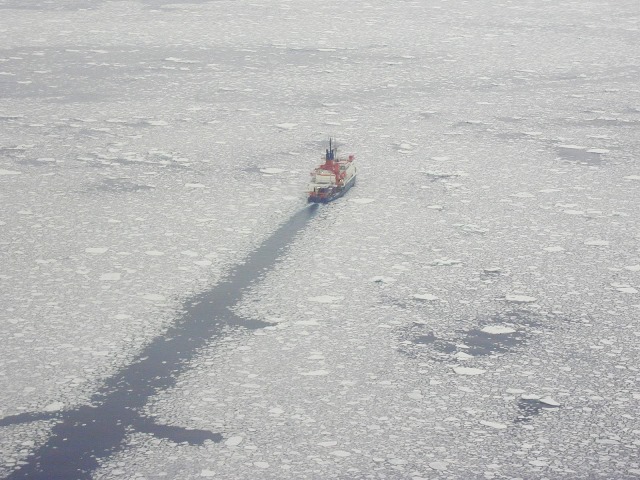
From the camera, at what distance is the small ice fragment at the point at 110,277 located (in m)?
4.50

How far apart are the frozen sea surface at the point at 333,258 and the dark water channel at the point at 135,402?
0.06ft

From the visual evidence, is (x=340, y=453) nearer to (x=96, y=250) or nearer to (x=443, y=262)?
(x=443, y=262)

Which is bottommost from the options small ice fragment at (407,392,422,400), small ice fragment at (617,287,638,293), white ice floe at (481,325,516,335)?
small ice fragment at (407,392,422,400)

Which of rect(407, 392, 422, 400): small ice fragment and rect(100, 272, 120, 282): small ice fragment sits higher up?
rect(100, 272, 120, 282): small ice fragment

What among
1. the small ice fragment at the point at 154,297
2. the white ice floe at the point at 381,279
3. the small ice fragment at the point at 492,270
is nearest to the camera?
the small ice fragment at the point at 154,297

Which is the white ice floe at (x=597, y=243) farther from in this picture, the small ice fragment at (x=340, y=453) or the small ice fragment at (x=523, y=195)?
the small ice fragment at (x=340, y=453)

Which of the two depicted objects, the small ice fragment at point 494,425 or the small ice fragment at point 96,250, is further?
the small ice fragment at point 96,250

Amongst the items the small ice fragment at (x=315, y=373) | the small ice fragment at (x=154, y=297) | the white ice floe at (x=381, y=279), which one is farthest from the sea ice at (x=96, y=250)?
the small ice fragment at (x=315, y=373)

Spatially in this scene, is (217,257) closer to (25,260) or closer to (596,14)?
(25,260)

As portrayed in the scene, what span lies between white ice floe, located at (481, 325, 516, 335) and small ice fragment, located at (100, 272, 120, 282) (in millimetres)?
1639

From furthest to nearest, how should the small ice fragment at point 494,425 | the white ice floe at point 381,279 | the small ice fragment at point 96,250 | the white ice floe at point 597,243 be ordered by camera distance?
the white ice floe at point 597,243, the small ice fragment at point 96,250, the white ice floe at point 381,279, the small ice fragment at point 494,425

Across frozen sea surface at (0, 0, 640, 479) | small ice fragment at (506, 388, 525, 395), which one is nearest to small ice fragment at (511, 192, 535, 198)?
frozen sea surface at (0, 0, 640, 479)

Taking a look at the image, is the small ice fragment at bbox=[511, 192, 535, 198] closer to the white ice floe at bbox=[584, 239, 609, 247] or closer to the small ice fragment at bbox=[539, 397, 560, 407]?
the white ice floe at bbox=[584, 239, 609, 247]

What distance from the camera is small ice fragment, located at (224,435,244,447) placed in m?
3.22
